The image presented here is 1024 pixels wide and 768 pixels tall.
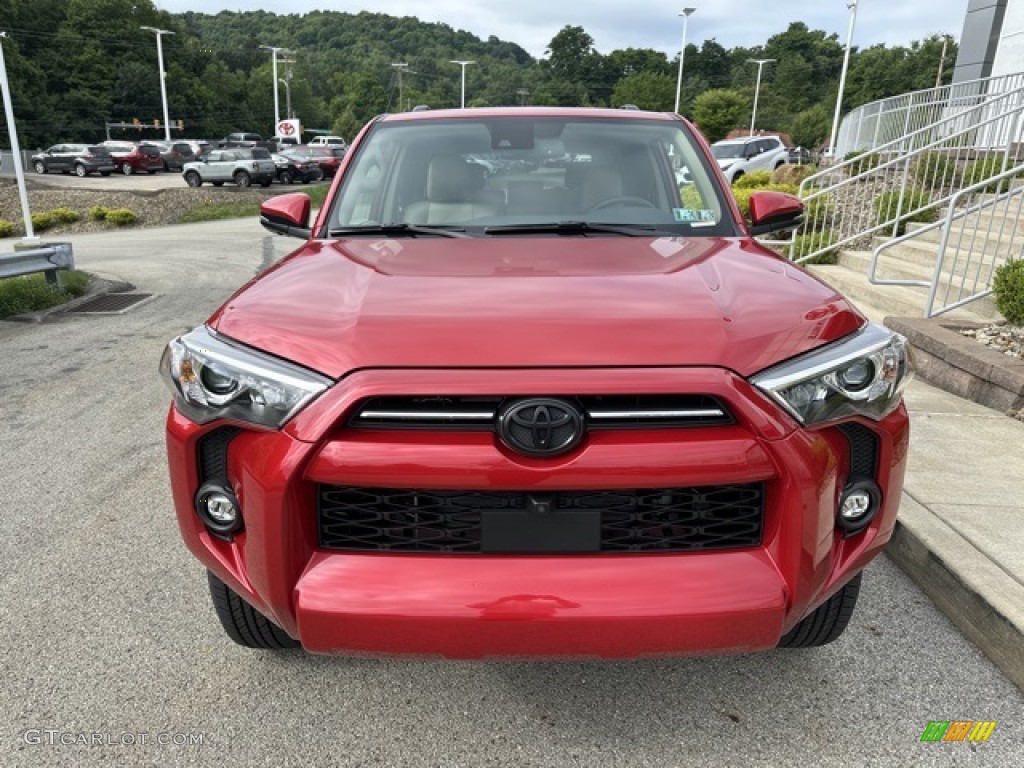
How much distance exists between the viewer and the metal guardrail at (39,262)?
26.0 ft

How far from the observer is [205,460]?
1.96 meters

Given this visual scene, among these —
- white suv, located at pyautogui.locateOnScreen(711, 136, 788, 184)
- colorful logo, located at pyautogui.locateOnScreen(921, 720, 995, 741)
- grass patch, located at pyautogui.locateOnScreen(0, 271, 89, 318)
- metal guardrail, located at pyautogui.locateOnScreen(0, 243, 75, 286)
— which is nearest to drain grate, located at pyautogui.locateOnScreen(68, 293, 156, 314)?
grass patch, located at pyautogui.locateOnScreen(0, 271, 89, 318)

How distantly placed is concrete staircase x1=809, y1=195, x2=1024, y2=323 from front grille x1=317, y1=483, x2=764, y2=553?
5.38 meters

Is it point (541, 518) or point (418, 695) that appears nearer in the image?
point (541, 518)

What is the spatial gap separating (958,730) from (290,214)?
3040mm

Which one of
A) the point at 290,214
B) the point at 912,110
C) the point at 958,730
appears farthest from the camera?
the point at 912,110

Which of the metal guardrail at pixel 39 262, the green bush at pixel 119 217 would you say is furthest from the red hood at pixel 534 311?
the green bush at pixel 119 217

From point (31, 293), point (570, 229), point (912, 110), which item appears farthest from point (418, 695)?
point (912, 110)

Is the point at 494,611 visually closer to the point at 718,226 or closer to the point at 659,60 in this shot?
the point at 718,226

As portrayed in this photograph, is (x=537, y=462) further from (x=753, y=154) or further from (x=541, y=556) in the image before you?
(x=753, y=154)

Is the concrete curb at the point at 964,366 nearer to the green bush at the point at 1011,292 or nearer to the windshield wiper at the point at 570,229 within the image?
the green bush at the point at 1011,292

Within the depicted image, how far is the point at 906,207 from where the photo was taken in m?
9.77

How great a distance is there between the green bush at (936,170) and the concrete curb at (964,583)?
881 centimetres

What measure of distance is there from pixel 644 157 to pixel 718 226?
22.3 inches
